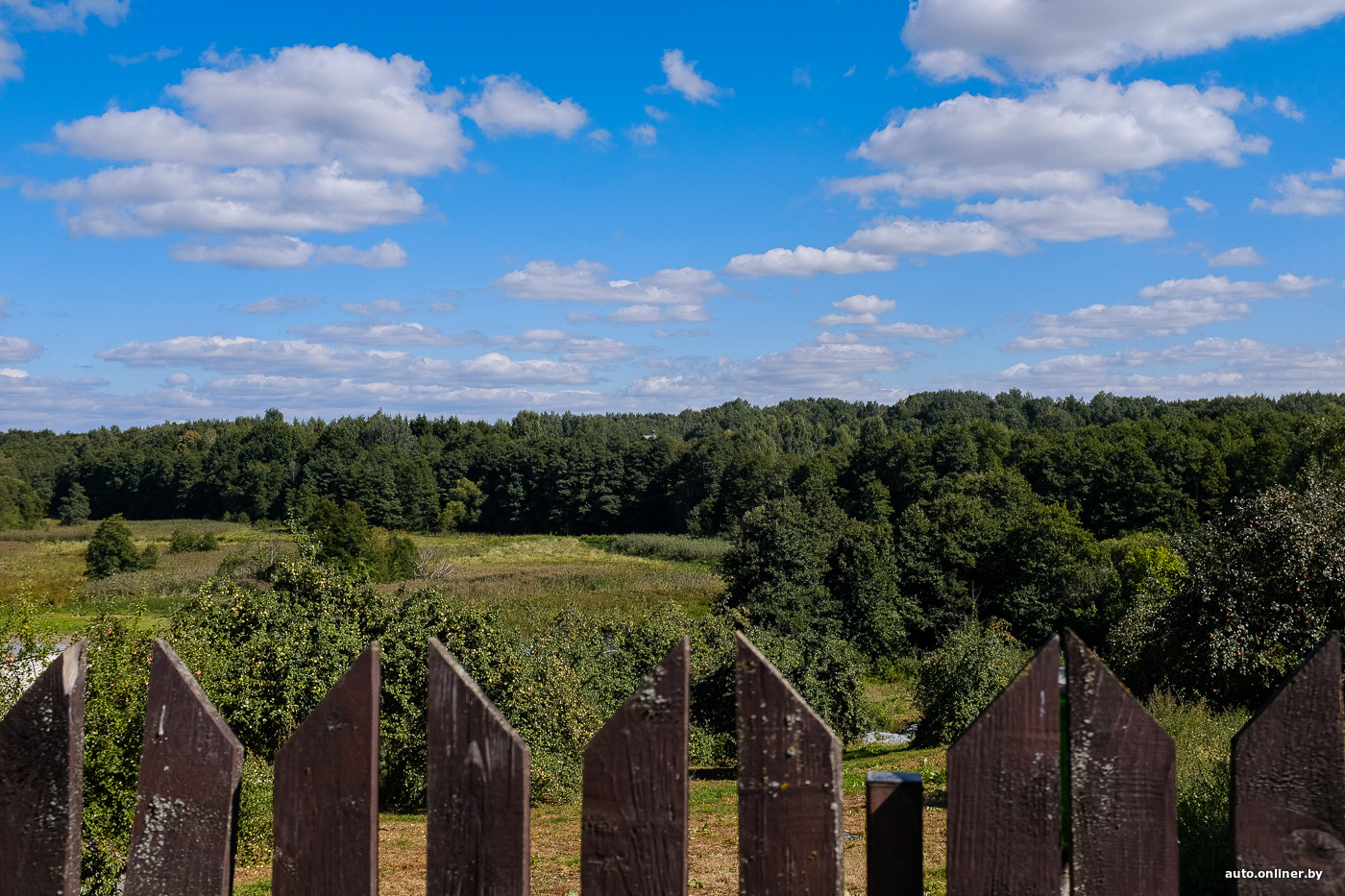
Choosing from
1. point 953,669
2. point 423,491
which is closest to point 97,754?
point 953,669

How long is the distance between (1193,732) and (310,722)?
13.3 metres

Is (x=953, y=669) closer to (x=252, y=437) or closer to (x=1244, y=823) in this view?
(x=1244, y=823)

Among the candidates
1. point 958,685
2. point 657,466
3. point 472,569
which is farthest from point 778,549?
point 657,466

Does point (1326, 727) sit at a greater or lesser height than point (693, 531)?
greater

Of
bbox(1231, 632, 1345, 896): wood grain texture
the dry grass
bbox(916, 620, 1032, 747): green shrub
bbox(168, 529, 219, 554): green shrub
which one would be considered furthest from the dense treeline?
bbox(1231, 632, 1345, 896): wood grain texture

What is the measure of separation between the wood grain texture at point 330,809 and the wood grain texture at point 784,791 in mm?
616

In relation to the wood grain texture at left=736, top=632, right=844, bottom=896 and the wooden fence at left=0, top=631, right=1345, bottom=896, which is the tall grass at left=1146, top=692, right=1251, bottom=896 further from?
the wood grain texture at left=736, top=632, right=844, bottom=896

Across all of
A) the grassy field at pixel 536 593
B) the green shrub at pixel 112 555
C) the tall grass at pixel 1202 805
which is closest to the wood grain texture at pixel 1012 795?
the tall grass at pixel 1202 805

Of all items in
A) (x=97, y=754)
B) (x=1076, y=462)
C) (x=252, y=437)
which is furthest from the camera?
(x=252, y=437)

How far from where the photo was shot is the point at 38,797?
1447mm

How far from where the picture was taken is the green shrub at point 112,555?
47.8 m

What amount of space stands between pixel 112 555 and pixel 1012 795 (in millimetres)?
57963

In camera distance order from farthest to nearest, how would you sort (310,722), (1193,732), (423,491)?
(423,491)
(1193,732)
(310,722)

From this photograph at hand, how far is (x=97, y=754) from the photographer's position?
6.76 meters
